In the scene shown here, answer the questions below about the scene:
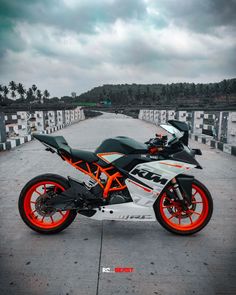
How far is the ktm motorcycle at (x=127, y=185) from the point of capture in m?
2.42

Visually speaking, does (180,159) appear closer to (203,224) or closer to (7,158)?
(203,224)

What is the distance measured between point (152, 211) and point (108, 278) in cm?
76

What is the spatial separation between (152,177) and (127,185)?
0.85 feet

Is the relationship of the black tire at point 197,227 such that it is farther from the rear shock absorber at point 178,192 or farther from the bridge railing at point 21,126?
the bridge railing at point 21,126

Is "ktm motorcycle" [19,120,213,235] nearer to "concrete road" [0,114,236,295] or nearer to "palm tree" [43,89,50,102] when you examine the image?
"concrete road" [0,114,236,295]

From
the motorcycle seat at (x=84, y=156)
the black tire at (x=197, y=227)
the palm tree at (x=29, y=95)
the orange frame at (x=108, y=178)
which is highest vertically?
the palm tree at (x=29, y=95)

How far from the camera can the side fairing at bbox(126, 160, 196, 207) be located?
2.40 metres

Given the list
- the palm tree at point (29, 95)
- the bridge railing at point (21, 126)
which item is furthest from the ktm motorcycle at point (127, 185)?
the palm tree at point (29, 95)

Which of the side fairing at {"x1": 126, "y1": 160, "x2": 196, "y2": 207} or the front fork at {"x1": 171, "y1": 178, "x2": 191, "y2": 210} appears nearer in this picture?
the side fairing at {"x1": 126, "y1": 160, "x2": 196, "y2": 207}

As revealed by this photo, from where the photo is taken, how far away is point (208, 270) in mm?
2090

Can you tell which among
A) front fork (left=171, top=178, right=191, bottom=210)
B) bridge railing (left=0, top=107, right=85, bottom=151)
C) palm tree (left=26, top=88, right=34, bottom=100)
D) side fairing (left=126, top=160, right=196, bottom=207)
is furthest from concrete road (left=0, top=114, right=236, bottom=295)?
palm tree (left=26, top=88, right=34, bottom=100)

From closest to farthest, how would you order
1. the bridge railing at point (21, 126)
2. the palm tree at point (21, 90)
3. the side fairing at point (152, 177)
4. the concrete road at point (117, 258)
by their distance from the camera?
the concrete road at point (117, 258) < the side fairing at point (152, 177) < the bridge railing at point (21, 126) < the palm tree at point (21, 90)

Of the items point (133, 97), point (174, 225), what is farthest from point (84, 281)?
point (133, 97)

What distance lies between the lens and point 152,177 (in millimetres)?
2422
